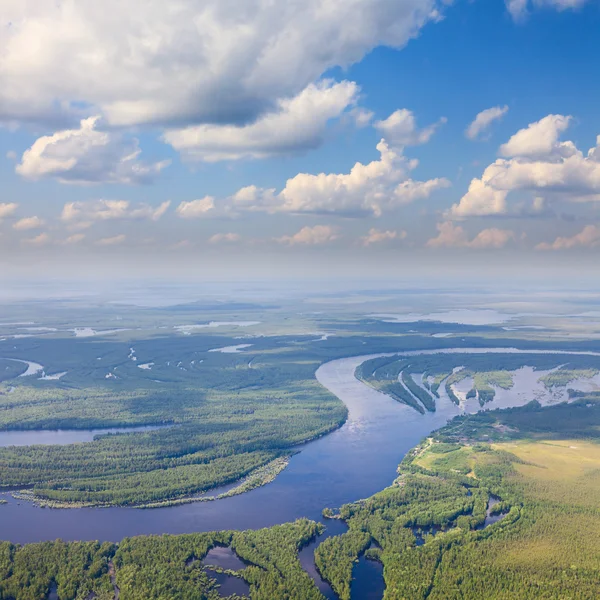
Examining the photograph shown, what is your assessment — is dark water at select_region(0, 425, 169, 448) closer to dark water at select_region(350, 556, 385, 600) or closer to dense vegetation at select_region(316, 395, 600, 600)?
dense vegetation at select_region(316, 395, 600, 600)

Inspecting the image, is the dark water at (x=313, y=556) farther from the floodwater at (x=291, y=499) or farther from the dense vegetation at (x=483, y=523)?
the dense vegetation at (x=483, y=523)

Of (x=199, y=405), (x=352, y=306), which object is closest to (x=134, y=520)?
(x=199, y=405)

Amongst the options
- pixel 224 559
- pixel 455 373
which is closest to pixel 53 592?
pixel 224 559

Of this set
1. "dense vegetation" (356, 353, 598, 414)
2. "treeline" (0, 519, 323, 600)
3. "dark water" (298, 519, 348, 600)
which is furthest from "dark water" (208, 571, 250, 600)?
"dense vegetation" (356, 353, 598, 414)

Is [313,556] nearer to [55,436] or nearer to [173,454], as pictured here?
[173,454]

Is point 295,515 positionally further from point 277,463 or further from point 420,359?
point 420,359
